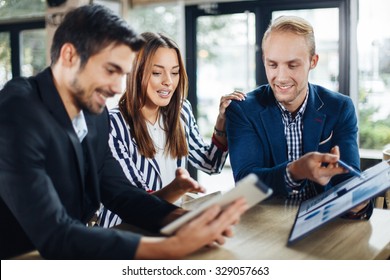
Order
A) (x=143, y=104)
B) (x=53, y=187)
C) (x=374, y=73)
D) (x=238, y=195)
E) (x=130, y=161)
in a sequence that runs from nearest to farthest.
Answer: (x=238, y=195) → (x=53, y=187) → (x=130, y=161) → (x=143, y=104) → (x=374, y=73)

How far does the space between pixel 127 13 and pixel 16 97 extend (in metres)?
5.15

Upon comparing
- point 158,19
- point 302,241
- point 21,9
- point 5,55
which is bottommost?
point 302,241

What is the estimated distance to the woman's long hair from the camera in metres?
2.28

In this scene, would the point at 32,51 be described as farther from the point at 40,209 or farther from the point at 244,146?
the point at 40,209

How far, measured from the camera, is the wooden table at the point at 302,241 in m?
1.35

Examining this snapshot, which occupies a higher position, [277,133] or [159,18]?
[159,18]

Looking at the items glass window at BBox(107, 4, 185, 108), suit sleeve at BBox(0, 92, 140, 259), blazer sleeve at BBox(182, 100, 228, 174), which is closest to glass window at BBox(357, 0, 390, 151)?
glass window at BBox(107, 4, 185, 108)

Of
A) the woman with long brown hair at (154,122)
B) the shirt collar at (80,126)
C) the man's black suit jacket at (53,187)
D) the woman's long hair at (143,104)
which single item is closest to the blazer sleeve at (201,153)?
the woman with long brown hair at (154,122)

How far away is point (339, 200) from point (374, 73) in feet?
13.1

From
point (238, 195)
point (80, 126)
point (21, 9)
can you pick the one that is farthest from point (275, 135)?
point (21, 9)

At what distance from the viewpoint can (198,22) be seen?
5941 millimetres

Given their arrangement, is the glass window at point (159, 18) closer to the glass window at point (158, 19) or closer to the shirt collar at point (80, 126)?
the glass window at point (158, 19)

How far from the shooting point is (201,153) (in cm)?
256

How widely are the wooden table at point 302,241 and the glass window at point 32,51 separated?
574 cm
